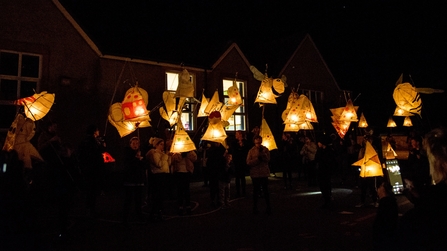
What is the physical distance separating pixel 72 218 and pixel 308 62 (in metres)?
17.8

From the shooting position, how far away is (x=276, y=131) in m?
19.6

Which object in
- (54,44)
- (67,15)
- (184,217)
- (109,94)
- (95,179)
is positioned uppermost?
(67,15)

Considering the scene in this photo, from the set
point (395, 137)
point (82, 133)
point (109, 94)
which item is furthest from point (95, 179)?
point (395, 137)

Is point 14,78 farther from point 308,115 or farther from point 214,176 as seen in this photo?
point 308,115

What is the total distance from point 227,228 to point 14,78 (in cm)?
958

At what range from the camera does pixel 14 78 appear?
12000mm

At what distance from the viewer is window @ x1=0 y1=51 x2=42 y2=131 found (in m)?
11.8

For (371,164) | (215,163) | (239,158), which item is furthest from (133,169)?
(371,164)

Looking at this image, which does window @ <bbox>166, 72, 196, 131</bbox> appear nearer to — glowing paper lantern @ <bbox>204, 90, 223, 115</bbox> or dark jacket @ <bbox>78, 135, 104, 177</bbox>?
glowing paper lantern @ <bbox>204, 90, 223, 115</bbox>

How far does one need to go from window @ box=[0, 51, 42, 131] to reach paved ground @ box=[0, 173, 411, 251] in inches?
161

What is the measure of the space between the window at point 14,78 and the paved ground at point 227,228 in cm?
409

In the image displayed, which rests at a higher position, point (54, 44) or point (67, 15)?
point (67, 15)

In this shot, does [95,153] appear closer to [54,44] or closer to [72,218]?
[72,218]

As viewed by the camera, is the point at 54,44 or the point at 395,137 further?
the point at 395,137
